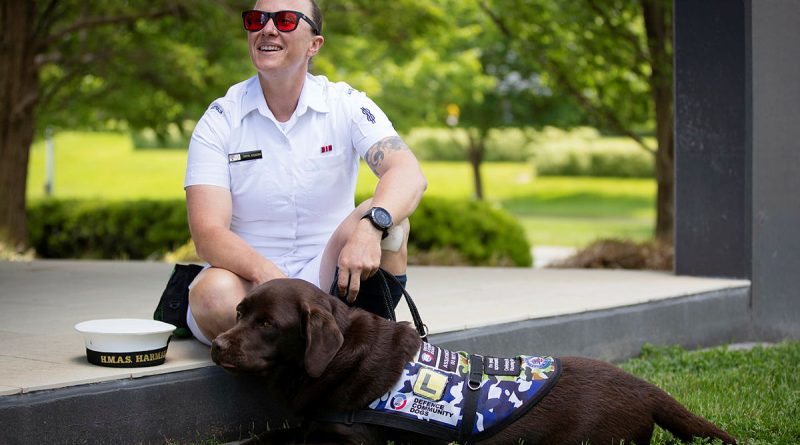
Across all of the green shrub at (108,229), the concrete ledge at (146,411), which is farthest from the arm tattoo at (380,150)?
the green shrub at (108,229)

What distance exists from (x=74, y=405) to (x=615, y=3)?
9323 millimetres

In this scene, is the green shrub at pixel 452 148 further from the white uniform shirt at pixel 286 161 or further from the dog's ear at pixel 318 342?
the dog's ear at pixel 318 342

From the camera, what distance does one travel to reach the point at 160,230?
11656 millimetres

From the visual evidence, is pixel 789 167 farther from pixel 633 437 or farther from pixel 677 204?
pixel 633 437

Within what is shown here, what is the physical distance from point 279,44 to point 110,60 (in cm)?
817

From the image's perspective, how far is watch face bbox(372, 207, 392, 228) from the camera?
367 centimetres

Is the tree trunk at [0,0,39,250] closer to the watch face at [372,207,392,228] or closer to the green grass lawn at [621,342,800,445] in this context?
the green grass lawn at [621,342,800,445]

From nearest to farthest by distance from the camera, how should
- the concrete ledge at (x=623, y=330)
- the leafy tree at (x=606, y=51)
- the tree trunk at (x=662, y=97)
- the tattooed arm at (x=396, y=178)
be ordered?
the tattooed arm at (x=396, y=178)
the concrete ledge at (x=623, y=330)
the tree trunk at (x=662, y=97)
the leafy tree at (x=606, y=51)

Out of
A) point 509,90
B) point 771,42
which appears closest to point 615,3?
point 771,42

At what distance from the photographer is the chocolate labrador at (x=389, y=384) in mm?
3209

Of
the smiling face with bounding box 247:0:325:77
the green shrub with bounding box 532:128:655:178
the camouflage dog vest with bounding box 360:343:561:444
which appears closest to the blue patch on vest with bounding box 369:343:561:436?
the camouflage dog vest with bounding box 360:343:561:444

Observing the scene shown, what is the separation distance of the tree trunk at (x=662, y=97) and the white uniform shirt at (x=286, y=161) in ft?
23.9

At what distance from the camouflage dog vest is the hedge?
7006 mm

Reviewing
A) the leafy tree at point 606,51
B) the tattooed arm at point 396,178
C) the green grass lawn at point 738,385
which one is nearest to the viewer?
the tattooed arm at point 396,178
